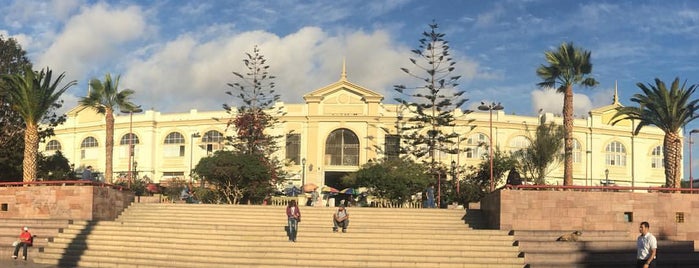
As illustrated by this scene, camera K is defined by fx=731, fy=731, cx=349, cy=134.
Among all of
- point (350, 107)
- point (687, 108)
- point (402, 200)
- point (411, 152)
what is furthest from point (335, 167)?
point (687, 108)

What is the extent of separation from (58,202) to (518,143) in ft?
138

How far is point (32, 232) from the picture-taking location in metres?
21.6

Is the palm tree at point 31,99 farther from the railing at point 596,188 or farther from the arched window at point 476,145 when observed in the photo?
the arched window at point 476,145

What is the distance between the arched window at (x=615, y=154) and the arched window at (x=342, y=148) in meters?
21.5

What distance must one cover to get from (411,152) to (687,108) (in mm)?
20109

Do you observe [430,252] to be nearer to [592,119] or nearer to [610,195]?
[610,195]

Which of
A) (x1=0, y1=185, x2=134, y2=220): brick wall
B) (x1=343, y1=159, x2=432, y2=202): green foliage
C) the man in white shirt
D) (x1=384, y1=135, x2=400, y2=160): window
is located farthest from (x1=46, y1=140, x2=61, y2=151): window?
the man in white shirt

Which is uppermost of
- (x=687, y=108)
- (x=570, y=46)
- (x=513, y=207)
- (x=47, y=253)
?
(x=570, y=46)

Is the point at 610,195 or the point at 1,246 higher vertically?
the point at 610,195

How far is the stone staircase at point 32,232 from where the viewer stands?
798 inches

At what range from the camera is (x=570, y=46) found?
33375mm

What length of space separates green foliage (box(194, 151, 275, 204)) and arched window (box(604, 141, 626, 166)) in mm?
36828

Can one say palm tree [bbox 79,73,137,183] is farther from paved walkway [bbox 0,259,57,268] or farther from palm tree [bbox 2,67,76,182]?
paved walkway [bbox 0,259,57,268]

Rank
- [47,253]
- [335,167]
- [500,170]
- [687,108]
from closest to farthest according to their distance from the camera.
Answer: [47,253], [687,108], [500,170], [335,167]
